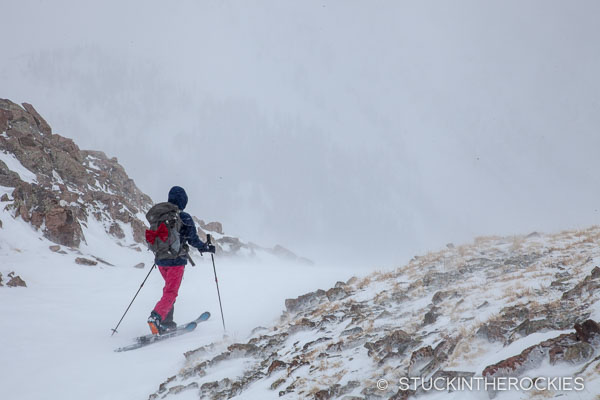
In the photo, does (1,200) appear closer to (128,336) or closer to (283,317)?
(128,336)

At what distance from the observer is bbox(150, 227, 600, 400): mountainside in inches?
126

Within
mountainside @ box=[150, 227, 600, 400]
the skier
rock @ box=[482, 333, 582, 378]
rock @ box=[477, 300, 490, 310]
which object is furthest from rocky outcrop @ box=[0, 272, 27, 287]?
rock @ box=[482, 333, 582, 378]

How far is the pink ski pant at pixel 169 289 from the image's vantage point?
27.6 feet

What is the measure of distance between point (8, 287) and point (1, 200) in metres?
8.20

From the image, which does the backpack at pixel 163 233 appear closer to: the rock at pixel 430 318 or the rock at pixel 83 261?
the rock at pixel 430 318

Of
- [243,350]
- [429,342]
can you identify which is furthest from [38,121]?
[429,342]

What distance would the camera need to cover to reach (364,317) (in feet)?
22.1

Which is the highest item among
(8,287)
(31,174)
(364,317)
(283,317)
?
(31,174)

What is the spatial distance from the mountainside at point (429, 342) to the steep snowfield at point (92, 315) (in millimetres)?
1119

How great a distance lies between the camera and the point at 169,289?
8523mm

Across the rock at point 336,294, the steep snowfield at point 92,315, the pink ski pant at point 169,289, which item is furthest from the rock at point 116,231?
the rock at point 336,294

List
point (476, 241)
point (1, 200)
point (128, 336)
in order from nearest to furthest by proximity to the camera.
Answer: point (128, 336) < point (476, 241) < point (1, 200)

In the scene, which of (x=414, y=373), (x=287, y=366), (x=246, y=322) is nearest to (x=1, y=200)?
(x=246, y=322)

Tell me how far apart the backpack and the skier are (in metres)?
0.13
